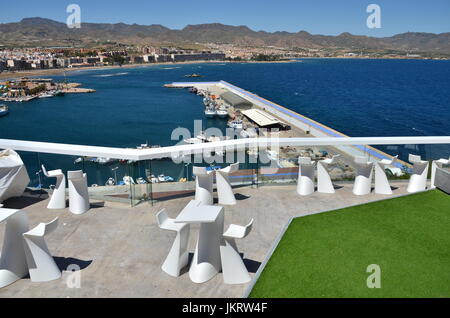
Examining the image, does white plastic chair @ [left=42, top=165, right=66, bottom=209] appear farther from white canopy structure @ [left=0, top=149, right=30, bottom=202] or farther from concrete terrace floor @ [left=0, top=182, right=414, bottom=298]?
white canopy structure @ [left=0, top=149, right=30, bottom=202]

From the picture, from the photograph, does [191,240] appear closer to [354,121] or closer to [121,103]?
[354,121]

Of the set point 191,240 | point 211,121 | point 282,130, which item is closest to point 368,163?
point 191,240

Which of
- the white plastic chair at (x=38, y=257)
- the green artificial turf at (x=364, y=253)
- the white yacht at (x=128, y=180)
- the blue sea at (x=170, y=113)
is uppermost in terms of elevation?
the white yacht at (x=128, y=180)

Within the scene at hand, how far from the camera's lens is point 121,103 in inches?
2340

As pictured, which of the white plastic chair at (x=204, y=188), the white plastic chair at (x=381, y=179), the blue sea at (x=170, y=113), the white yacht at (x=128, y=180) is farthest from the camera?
the blue sea at (x=170, y=113)

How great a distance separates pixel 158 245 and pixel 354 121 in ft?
146

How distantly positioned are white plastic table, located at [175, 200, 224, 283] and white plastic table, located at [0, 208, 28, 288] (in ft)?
6.70

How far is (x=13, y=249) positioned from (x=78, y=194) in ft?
6.70

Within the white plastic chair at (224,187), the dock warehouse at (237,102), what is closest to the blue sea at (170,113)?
the dock warehouse at (237,102)

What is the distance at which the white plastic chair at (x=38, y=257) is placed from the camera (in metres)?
4.65

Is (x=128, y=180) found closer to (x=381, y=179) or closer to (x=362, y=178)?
(x=362, y=178)

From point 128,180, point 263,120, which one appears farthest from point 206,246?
point 263,120

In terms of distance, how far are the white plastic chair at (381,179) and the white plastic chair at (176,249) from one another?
4.72 m

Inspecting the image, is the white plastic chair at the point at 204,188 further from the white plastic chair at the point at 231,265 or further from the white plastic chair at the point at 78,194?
the white plastic chair at the point at 231,265
